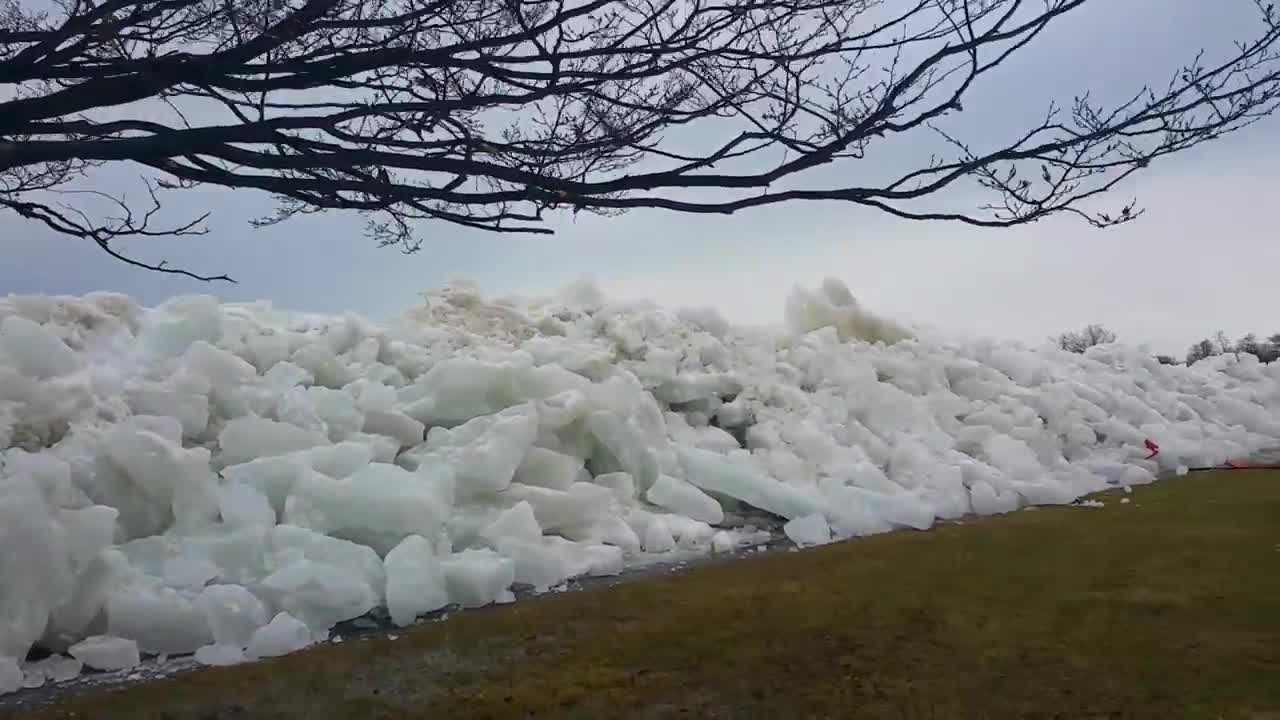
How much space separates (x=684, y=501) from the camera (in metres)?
2.95

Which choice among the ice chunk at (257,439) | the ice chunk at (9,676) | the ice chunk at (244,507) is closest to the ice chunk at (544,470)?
the ice chunk at (257,439)

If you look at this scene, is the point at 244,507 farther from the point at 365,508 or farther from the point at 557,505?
the point at 557,505

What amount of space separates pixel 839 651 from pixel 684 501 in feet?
4.14

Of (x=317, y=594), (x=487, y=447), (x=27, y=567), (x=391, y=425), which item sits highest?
(x=391, y=425)

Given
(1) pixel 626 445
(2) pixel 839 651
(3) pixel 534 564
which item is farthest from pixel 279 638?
(1) pixel 626 445

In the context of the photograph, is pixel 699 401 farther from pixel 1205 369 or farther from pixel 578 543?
pixel 1205 369

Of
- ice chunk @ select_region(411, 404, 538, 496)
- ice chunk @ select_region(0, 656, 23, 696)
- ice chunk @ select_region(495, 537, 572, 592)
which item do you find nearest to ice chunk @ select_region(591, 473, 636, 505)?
ice chunk @ select_region(411, 404, 538, 496)

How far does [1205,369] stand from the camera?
598 cm

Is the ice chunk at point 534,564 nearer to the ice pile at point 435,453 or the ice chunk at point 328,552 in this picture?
the ice pile at point 435,453

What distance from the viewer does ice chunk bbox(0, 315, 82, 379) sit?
247 centimetres

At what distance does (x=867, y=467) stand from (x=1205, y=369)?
3836 millimetres

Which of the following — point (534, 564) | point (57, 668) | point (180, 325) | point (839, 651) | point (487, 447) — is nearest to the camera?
point (839, 651)

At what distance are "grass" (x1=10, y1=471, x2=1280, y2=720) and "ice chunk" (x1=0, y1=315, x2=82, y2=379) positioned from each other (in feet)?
3.76

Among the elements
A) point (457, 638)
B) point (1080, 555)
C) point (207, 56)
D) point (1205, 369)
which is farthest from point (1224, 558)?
point (1205, 369)
